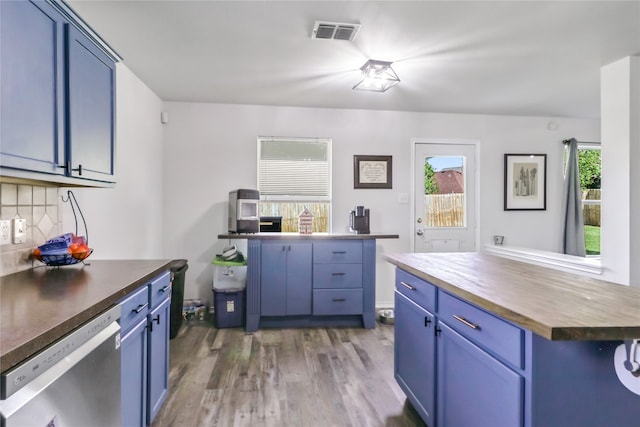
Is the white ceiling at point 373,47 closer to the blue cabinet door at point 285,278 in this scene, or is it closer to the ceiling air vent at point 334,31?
the ceiling air vent at point 334,31

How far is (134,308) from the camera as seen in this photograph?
58.2 inches

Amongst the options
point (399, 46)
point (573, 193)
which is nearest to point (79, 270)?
point (399, 46)

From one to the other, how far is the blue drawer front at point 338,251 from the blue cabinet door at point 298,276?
83 millimetres

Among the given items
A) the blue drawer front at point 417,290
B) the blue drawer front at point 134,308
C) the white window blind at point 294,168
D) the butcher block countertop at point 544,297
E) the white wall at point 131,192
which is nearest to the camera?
the butcher block countertop at point 544,297

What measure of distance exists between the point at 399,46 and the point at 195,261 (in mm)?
3035

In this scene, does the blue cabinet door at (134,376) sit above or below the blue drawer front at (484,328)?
below

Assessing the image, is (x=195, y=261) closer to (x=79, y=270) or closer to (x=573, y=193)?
(x=79, y=270)

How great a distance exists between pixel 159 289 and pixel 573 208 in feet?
15.7

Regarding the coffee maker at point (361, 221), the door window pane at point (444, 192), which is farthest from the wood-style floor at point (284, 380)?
the door window pane at point (444, 192)

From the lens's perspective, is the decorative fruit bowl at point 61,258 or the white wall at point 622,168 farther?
the white wall at point 622,168

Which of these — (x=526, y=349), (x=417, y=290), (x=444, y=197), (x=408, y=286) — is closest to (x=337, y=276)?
(x=408, y=286)

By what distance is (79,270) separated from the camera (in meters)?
1.71

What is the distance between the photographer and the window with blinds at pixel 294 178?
391 cm

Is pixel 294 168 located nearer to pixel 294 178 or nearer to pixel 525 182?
pixel 294 178
